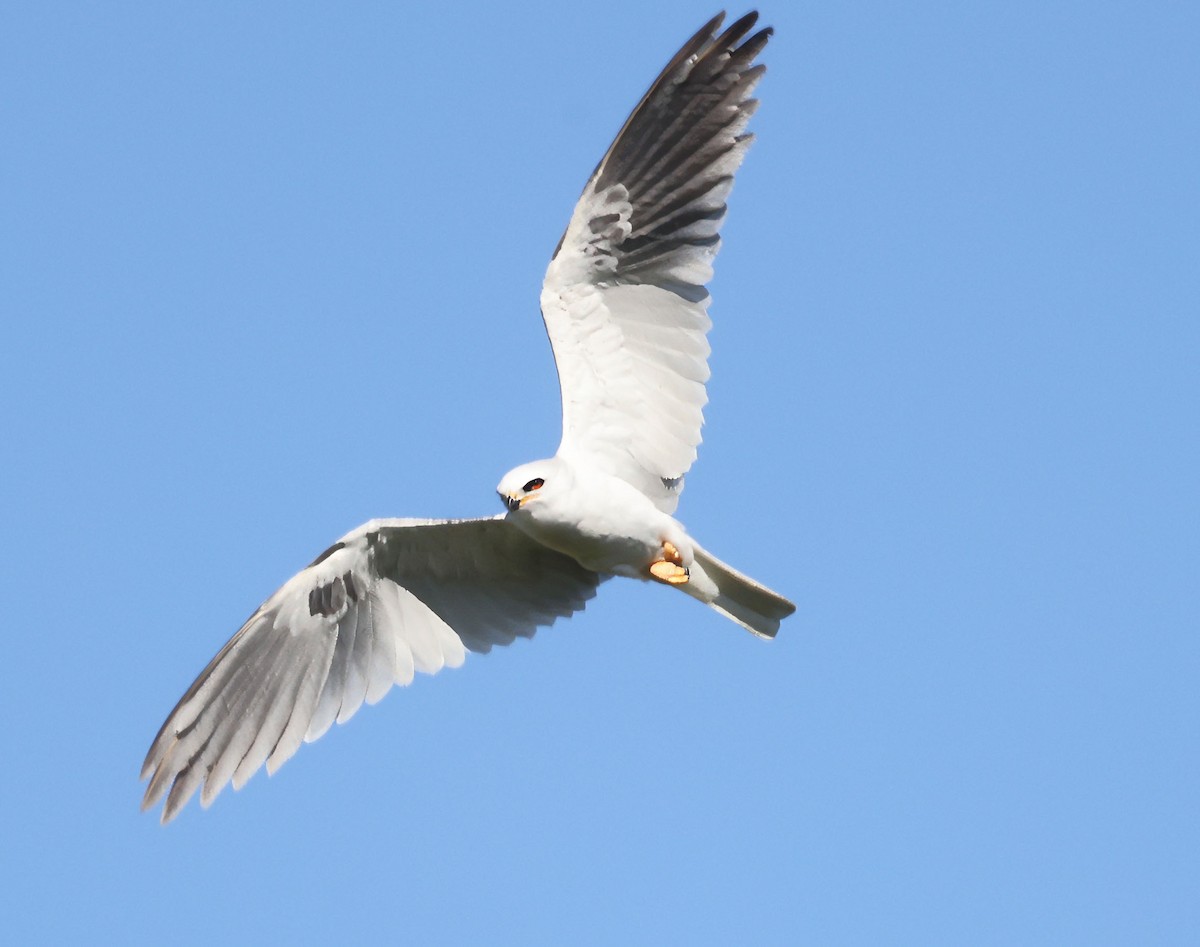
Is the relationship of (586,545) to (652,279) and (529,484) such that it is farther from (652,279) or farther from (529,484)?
(652,279)

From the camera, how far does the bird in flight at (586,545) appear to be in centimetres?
832

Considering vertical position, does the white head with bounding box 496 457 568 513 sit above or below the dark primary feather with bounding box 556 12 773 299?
below

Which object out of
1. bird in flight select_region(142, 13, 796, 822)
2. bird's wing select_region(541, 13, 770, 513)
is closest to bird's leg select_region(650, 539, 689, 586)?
bird in flight select_region(142, 13, 796, 822)

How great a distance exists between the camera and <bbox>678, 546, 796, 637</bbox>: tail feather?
838 cm

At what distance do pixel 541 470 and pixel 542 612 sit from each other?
1263 mm

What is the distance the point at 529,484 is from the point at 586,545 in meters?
0.54

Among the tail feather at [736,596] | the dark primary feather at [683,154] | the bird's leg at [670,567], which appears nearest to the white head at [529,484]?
the bird's leg at [670,567]

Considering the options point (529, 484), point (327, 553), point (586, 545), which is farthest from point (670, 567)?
point (327, 553)

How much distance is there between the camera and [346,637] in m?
8.66

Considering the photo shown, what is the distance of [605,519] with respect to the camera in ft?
26.1

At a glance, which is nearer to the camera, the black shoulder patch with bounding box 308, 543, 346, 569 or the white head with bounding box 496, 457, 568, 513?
the white head with bounding box 496, 457, 568, 513

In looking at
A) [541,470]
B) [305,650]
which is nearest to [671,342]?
[541,470]

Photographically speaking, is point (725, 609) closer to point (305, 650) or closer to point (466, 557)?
point (466, 557)

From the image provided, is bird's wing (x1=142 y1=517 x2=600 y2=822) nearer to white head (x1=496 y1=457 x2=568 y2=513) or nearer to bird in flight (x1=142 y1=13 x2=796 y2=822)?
bird in flight (x1=142 y1=13 x2=796 y2=822)
